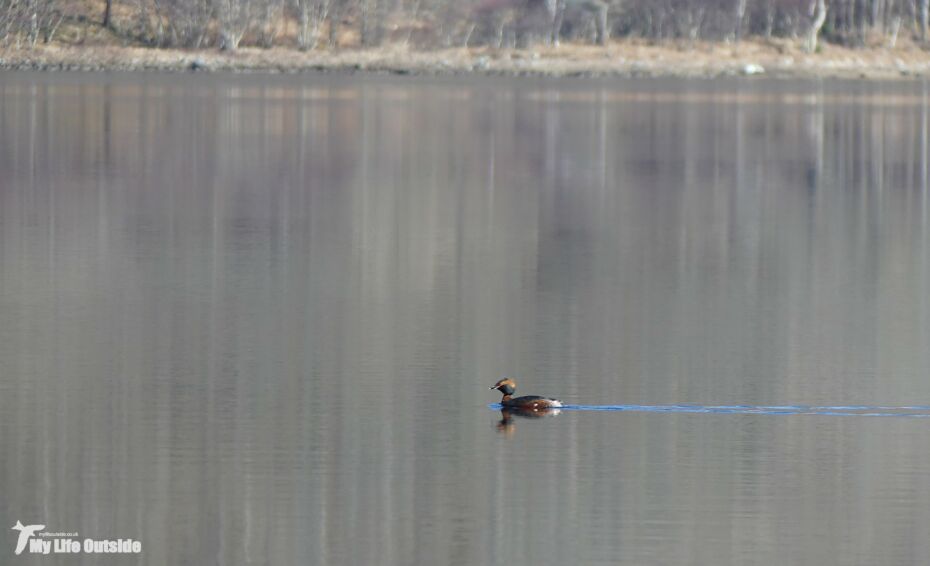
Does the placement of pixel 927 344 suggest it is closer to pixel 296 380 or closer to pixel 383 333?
pixel 383 333

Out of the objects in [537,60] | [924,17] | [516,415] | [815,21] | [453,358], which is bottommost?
[516,415]

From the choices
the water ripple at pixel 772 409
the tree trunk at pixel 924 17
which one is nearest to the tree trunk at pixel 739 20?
the tree trunk at pixel 924 17

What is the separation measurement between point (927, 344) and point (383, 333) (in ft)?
12.3

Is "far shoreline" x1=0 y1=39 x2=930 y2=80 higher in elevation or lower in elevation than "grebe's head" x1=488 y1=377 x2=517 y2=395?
higher

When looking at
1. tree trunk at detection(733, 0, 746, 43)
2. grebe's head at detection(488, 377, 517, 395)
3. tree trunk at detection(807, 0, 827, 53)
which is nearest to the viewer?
grebe's head at detection(488, 377, 517, 395)

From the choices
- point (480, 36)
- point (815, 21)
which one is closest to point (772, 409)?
point (815, 21)

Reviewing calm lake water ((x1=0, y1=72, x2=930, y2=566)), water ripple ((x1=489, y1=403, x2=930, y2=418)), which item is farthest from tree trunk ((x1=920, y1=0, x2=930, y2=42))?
water ripple ((x1=489, y1=403, x2=930, y2=418))

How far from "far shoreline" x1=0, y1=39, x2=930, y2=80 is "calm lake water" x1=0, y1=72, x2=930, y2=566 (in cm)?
3733

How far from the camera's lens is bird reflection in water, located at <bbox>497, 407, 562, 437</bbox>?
10219 mm

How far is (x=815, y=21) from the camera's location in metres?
69.3

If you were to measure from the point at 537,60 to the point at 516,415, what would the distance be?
57.3m

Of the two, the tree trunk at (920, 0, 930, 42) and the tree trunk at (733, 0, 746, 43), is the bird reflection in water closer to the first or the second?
the tree trunk at (733, 0, 746, 43)

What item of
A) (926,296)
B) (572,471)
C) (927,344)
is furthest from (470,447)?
(926,296)

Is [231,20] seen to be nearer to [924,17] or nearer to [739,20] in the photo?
[739,20]
